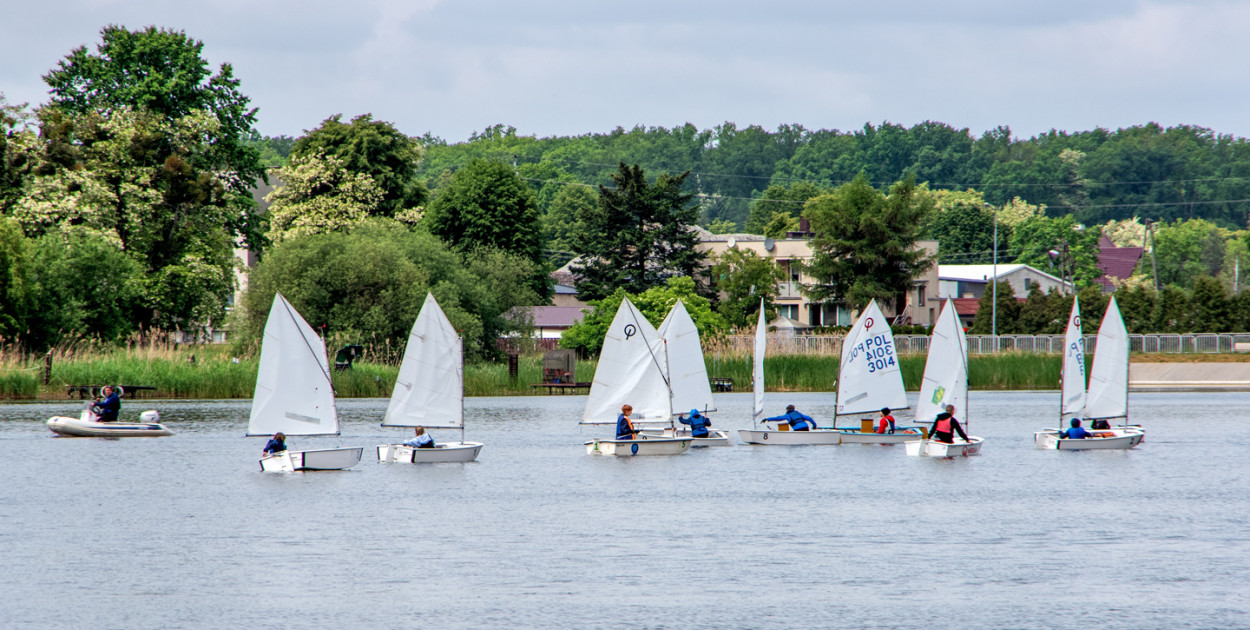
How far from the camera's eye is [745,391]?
8362cm

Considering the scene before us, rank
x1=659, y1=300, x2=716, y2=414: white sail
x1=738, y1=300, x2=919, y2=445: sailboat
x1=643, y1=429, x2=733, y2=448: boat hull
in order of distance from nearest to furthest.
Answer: x1=643, y1=429, x2=733, y2=448: boat hull < x1=738, y1=300, x2=919, y2=445: sailboat < x1=659, y1=300, x2=716, y2=414: white sail

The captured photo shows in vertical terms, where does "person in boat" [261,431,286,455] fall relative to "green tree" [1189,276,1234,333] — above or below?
below

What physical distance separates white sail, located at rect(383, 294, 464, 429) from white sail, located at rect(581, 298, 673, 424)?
5557 millimetres

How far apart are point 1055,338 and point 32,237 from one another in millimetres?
66860

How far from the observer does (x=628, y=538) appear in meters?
33.8

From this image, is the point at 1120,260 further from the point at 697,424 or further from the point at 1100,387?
Result: the point at 697,424

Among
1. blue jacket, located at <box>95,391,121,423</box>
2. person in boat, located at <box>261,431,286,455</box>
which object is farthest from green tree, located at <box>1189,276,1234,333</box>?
person in boat, located at <box>261,431,286,455</box>

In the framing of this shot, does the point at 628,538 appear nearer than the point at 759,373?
Yes

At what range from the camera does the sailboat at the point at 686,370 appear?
54.0 meters

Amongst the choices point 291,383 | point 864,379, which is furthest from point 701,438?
point 291,383

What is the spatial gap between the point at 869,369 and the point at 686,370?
23.6ft

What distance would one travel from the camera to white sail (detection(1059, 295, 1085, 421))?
5356 centimetres

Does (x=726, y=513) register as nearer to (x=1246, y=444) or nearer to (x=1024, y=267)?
(x=1246, y=444)

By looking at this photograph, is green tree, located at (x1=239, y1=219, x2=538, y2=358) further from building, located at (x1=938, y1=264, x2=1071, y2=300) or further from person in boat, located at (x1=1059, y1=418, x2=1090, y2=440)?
building, located at (x1=938, y1=264, x2=1071, y2=300)
